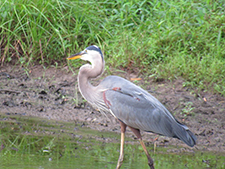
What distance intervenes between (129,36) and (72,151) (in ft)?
12.2

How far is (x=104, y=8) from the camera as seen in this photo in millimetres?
8461

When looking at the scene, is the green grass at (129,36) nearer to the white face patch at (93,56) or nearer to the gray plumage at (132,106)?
the gray plumage at (132,106)

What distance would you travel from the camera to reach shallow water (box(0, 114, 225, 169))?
13.3 ft

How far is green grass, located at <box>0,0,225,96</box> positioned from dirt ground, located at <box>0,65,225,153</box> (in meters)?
0.27

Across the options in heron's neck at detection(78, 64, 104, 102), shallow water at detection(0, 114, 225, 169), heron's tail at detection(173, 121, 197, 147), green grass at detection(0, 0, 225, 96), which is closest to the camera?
shallow water at detection(0, 114, 225, 169)

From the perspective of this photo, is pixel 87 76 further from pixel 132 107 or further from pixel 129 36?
pixel 129 36

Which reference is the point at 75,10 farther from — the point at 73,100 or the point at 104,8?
the point at 73,100

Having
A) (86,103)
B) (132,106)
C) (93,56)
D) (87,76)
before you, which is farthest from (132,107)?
(86,103)

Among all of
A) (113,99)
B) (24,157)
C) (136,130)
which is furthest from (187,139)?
(24,157)

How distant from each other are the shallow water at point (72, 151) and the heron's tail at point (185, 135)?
0.27 meters

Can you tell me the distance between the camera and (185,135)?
4305 mm

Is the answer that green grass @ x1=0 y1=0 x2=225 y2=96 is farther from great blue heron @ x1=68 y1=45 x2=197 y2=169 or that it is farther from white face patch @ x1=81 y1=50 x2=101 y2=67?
white face patch @ x1=81 y1=50 x2=101 y2=67

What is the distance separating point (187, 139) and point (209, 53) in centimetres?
310

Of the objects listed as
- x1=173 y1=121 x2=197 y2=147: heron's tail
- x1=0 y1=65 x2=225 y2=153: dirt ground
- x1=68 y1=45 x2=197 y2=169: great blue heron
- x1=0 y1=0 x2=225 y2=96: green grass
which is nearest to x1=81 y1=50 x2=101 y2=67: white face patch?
x1=68 y1=45 x2=197 y2=169: great blue heron
